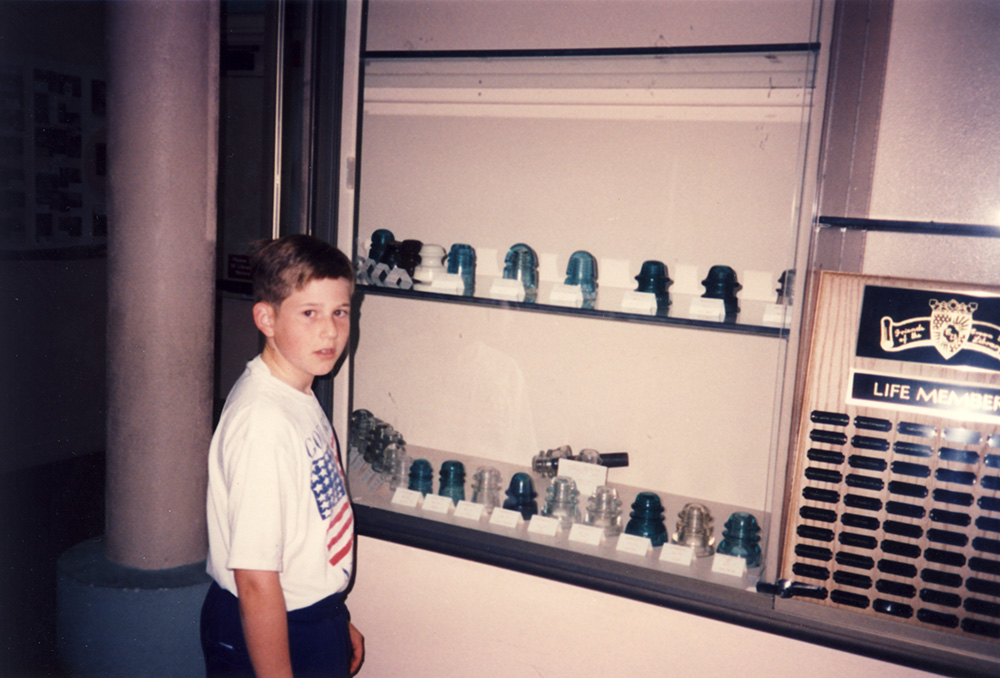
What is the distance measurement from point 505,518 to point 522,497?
0.33 ft

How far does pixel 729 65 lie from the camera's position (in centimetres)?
205

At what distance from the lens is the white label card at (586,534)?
1928 millimetres

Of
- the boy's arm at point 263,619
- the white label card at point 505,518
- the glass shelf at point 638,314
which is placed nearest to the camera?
the boy's arm at point 263,619

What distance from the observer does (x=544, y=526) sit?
6.49ft

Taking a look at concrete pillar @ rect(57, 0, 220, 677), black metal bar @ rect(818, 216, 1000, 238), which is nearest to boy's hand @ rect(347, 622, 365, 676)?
concrete pillar @ rect(57, 0, 220, 677)

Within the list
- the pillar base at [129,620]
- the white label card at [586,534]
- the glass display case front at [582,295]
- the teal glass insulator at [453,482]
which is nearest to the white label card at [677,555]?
the glass display case front at [582,295]

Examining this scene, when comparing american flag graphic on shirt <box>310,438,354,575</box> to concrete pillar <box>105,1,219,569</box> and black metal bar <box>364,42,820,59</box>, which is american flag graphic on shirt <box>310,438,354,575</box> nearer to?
concrete pillar <box>105,1,219,569</box>

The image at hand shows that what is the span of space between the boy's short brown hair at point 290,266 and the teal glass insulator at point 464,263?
0.71 metres

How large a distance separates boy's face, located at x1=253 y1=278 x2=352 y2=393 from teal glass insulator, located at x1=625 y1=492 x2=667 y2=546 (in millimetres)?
943

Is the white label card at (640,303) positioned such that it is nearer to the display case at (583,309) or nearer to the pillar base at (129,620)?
the display case at (583,309)

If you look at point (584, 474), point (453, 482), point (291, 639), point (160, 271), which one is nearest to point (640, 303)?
point (584, 474)

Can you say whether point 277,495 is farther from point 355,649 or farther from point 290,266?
point 355,649

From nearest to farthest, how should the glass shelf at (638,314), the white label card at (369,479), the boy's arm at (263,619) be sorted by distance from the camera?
the boy's arm at (263,619), the glass shelf at (638,314), the white label card at (369,479)

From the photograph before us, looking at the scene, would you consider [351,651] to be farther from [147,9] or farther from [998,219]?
[147,9]
